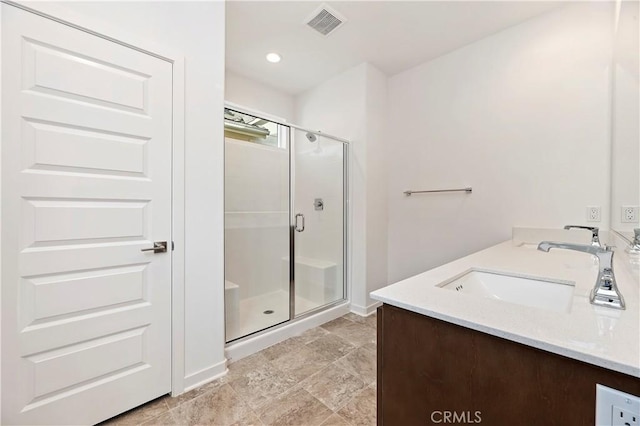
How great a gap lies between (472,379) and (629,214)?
4.87 feet

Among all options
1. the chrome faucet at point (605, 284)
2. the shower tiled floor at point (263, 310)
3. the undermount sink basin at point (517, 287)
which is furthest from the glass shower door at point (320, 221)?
the chrome faucet at point (605, 284)

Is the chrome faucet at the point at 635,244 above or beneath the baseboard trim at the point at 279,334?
above

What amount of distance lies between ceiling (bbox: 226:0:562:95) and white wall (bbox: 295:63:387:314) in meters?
0.19

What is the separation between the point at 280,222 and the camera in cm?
266

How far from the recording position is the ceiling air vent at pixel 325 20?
213 cm

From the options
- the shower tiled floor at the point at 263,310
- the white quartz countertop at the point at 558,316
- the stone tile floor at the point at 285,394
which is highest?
the white quartz countertop at the point at 558,316

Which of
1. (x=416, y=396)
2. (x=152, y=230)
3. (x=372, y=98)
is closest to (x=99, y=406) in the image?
(x=152, y=230)

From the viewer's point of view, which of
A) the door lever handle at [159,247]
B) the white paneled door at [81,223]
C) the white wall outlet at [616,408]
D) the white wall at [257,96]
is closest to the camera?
the white wall outlet at [616,408]

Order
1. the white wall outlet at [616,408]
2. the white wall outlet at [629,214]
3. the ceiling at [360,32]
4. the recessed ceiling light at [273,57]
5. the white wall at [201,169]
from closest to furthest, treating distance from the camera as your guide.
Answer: the white wall outlet at [616,408] < the white wall outlet at [629,214] < the white wall at [201,169] < the ceiling at [360,32] < the recessed ceiling light at [273,57]

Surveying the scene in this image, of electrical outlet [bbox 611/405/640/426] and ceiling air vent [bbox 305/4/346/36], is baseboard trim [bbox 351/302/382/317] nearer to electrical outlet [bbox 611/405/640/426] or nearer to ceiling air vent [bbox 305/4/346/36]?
electrical outlet [bbox 611/405/640/426]

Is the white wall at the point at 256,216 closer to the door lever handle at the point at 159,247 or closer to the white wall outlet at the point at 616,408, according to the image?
the door lever handle at the point at 159,247

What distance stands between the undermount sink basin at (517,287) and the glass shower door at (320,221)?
1776 mm

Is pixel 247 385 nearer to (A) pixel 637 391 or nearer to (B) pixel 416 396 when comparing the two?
(B) pixel 416 396

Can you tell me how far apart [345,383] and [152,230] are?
147cm
